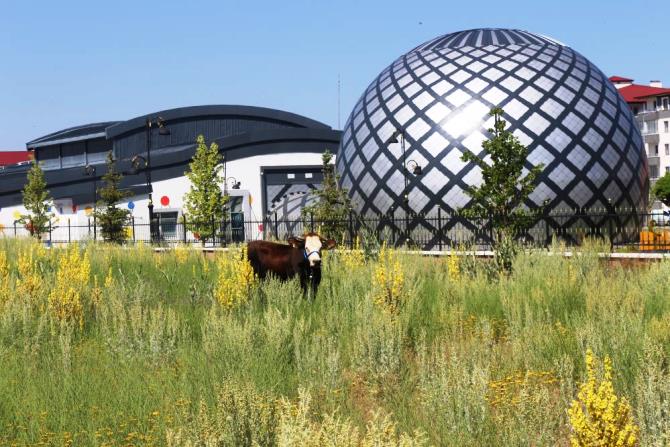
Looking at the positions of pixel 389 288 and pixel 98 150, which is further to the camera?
pixel 98 150

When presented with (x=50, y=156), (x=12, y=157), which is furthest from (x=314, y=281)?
(x=12, y=157)

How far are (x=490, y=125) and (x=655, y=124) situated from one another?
2839 inches

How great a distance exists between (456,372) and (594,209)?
71.7 ft

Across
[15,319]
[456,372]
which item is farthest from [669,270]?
[15,319]

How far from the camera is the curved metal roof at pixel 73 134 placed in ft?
258

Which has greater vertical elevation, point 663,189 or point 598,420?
point 663,189

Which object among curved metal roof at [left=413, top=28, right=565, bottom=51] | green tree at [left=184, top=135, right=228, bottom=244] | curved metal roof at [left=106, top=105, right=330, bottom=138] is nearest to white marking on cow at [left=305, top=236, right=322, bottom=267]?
curved metal roof at [left=413, top=28, right=565, bottom=51]

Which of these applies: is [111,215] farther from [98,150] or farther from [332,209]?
[98,150]

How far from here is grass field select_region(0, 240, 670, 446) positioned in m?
5.51

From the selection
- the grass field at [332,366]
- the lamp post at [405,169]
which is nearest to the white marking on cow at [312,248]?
the grass field at [332,366]

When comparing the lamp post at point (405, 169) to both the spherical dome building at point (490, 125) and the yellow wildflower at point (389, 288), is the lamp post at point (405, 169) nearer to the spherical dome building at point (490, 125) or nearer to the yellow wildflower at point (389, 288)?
the spherical dome building at point (490, 125)

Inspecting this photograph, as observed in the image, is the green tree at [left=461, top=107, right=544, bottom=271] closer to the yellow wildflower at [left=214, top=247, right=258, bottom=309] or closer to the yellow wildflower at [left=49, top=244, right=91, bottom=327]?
the yellow wildflower at [left=214, top=247, right=258, bottom=309]

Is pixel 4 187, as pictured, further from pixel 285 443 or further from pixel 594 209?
pixel 285 443

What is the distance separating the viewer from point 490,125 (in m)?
26.2
